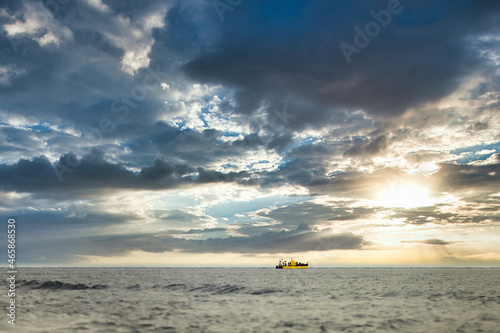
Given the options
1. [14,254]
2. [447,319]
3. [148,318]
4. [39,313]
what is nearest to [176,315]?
[148,318]

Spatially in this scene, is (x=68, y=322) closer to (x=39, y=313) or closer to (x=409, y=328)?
(x=39, y=313)

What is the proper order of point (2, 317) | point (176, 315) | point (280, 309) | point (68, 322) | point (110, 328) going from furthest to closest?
1. point (280, 309)
2. point (176, 315)
3. point (2, 317)
4. point (68, 322)
5. point (110, 328)

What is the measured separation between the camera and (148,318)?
3053 cm

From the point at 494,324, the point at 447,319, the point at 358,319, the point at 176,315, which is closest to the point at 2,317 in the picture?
the point at 176,315

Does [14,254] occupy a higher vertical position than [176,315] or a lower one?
higher

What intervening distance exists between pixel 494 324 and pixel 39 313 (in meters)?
43.0

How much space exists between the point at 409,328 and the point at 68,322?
28807 mm

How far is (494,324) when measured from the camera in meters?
28.6

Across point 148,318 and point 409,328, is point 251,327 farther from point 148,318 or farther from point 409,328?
point 409,328

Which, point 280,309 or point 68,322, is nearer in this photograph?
point 68,322

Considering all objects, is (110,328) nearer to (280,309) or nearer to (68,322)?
(68,322)

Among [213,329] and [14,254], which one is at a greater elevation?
[14,254]

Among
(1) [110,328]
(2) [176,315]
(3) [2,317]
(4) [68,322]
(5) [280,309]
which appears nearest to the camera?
(1) [110,328]

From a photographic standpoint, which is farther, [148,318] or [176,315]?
[176,315]
